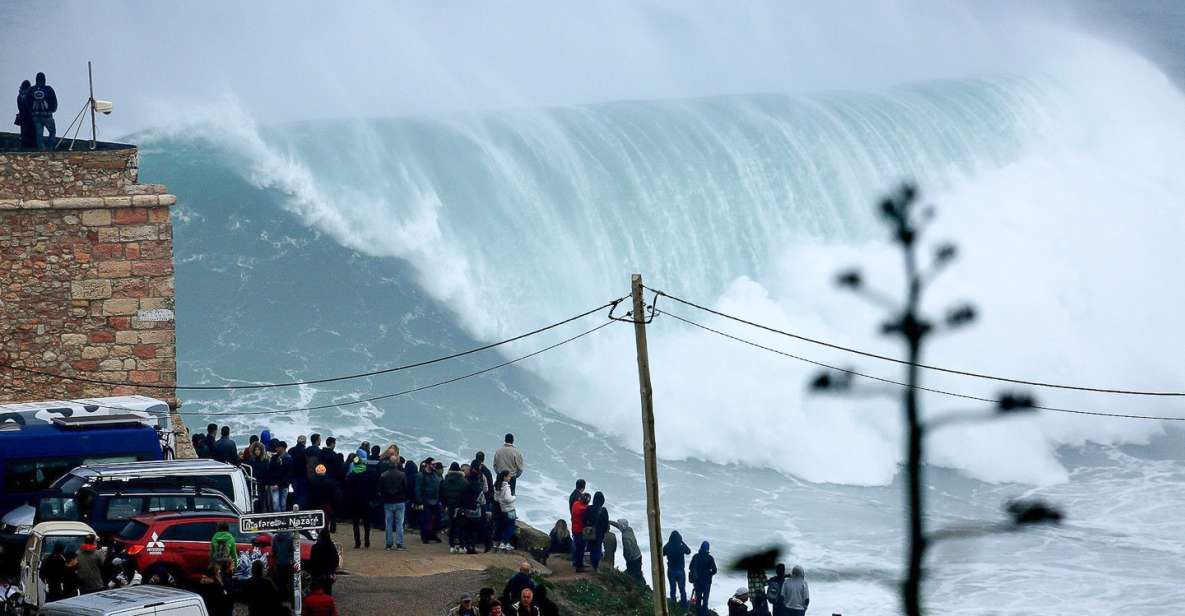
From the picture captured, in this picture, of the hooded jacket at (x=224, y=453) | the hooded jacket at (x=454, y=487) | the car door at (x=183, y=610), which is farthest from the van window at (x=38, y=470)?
the car door at (x=183, y=610)

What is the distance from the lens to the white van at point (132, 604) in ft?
32.6

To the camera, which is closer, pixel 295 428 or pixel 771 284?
pixel 295 428

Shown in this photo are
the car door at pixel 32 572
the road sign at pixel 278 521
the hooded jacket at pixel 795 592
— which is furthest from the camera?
the hooded jacket at pixel 795 592

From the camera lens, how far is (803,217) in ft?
126

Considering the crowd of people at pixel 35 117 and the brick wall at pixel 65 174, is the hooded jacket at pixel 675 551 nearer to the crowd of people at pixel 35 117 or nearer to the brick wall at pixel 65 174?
the brick wall at pixel 65 174

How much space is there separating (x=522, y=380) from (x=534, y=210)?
22.4 feet

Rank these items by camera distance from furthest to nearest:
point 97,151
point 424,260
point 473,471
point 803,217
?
point 803,217
point 424,260
point 97,151
point 473,471

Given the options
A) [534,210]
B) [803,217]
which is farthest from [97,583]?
[803,217]

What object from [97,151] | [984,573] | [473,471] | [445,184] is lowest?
[984,573]

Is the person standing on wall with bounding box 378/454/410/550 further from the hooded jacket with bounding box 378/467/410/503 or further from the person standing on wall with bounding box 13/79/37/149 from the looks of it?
the person standing on wall with bounding box 13/79/37/149

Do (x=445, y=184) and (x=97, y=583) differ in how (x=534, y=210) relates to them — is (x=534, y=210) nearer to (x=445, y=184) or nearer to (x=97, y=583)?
(x=445, y=184)

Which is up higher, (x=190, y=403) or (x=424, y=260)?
(x=424, y=260)

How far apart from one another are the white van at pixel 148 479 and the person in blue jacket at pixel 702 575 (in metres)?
4.37

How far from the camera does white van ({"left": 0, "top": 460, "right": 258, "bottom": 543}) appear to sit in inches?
544
